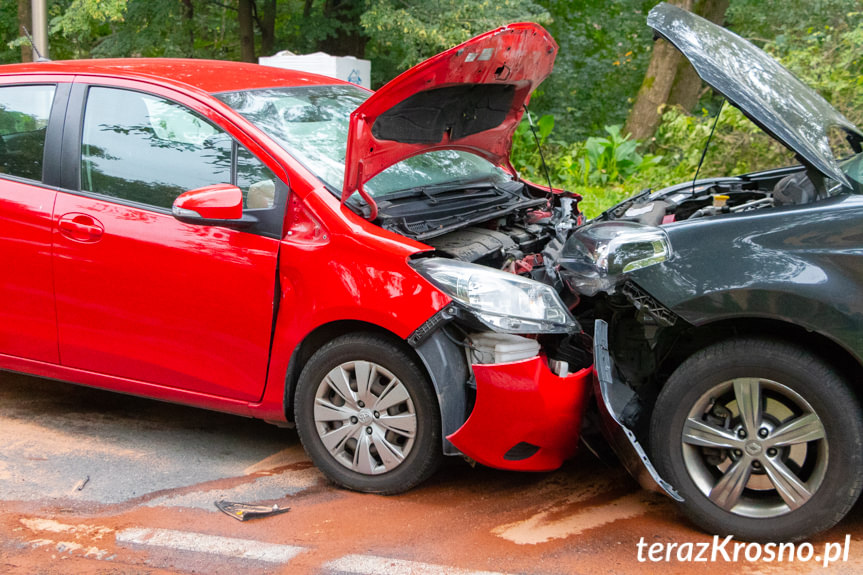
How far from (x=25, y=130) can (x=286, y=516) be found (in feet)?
7.70

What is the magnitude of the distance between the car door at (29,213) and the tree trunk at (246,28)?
1051 centimetres

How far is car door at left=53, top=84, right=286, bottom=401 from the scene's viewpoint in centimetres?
386

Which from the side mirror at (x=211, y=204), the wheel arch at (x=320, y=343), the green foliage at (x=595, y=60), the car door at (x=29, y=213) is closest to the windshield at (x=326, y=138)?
the side mirror at (x=211, y=204)

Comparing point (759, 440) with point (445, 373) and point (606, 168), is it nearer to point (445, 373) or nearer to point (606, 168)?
point (445, 373)

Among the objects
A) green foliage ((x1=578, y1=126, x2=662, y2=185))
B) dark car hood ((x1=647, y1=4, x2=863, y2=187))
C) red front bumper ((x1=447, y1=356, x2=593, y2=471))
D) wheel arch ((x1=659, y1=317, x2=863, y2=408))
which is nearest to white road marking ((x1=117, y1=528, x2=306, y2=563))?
red front bumper ((x1=447, y1=356, x2=593, y2=471))

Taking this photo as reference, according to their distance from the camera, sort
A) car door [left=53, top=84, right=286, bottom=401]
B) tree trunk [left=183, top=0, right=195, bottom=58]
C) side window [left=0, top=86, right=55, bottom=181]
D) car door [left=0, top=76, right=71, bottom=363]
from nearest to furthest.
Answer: car door [left=53, top=84, right=286, bottom=401], car door [left=0, top=76, right=71, bottom=363], side window [left=0, top=86, right=55, bottom=181], tree trunk [left=183, top=0, right=195, bottom=58]

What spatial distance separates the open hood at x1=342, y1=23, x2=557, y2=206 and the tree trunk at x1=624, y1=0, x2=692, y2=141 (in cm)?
822

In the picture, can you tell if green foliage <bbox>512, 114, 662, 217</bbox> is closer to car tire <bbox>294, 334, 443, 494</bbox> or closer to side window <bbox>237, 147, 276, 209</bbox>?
side window <bbox>237, 147, 276, 209</bbox>

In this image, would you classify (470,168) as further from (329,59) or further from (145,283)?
(329,59)

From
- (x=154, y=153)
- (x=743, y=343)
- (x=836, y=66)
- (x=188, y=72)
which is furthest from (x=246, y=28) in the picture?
(x=743, y=343)

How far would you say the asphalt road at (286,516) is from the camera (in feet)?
10.8

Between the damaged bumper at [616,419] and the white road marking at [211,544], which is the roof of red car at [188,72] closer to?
the white road marking at [211,544]

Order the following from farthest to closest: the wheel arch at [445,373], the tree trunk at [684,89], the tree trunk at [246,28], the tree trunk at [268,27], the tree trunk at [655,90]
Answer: the tree trunk at [268,27] → the tree trunk at [246,28] → the tree trunk at [684,89] → the tree trunk at [655,90] → the wheel arch at [445,373]

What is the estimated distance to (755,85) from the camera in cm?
364
